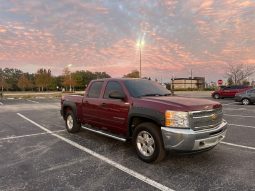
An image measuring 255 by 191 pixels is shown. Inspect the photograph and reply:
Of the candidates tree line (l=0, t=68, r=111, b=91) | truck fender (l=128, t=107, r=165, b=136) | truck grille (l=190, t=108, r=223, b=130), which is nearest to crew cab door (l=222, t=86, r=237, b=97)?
truck grille (l=190, t=108, r=223, b=130)

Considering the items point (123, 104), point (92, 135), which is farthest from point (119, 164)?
point (92, 135)

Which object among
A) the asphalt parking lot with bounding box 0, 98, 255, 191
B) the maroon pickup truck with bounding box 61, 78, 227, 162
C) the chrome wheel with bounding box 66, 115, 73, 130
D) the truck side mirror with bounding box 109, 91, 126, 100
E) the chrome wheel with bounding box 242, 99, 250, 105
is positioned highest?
the truck side mirror with bounding box 109, 91, 126, 100

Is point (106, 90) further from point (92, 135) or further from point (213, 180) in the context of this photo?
point (213, 180)

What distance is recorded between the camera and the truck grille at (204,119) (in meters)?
4.88

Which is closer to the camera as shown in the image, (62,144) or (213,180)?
(213,180)

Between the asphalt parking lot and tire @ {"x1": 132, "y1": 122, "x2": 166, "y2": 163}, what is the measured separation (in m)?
0.18

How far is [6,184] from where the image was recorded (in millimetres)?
4328

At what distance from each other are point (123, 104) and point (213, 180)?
101 inches

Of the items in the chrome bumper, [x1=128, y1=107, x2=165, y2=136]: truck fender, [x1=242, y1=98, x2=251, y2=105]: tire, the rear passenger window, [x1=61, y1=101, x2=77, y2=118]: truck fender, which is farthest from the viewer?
[x1=242, y1=98, x2=251, y2=105]: tire

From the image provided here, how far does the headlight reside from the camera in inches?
189

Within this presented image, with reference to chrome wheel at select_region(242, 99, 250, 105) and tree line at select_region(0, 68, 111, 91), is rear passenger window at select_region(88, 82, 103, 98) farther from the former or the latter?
tree line at select_region(0, 68, 111, 91)

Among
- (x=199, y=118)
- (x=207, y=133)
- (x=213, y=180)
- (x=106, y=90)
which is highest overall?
(x=106, y=90)

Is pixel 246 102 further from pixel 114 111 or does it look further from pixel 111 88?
pixel 114 111

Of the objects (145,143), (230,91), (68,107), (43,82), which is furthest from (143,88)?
(43,82)
